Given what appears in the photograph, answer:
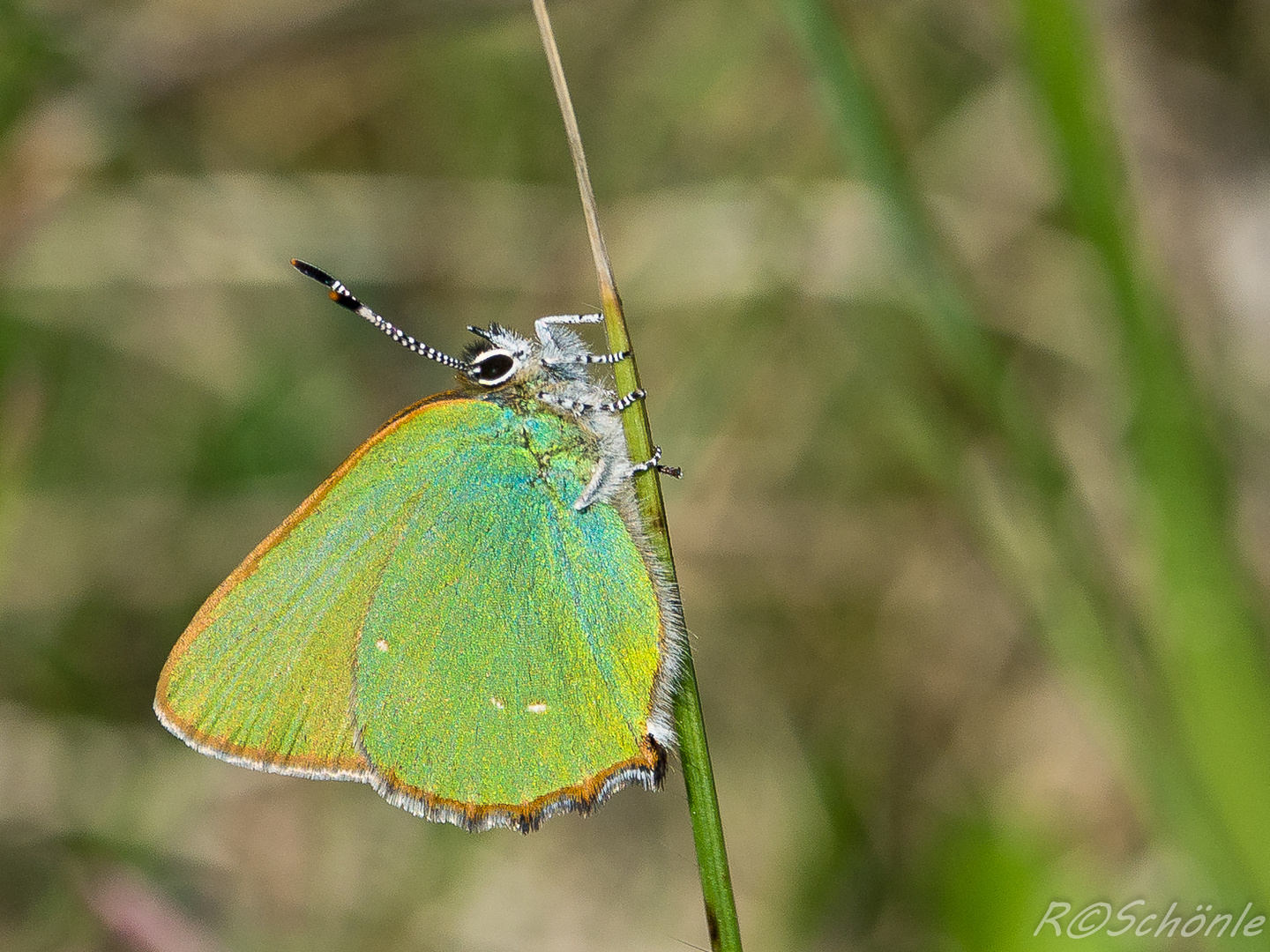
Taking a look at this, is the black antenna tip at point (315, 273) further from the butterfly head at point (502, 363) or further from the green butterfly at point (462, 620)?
the butterfly head at point (502, 363)

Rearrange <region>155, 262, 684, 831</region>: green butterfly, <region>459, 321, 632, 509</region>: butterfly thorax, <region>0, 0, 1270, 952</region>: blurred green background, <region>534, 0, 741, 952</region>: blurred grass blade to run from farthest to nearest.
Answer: <region>0, 0, 1270, 952</region>: blurred green background, <region>459, 321, 632, 509</region>: butterfly thorax, <region>155, 262, 684, 831</region>: green butterfly, <region>534, 0, 741, 952</region>: blurred grass blade

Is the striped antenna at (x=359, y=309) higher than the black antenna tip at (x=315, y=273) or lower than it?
lower

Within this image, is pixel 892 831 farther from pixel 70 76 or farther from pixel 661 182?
pixel 70 76

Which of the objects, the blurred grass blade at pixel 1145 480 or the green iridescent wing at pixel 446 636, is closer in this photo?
the blurred grass blade at pixel 1145 480

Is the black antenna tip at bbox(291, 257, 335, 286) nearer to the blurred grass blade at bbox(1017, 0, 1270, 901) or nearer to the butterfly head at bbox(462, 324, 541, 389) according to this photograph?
the butterfly head at bbox(462, 324, 541, 389)

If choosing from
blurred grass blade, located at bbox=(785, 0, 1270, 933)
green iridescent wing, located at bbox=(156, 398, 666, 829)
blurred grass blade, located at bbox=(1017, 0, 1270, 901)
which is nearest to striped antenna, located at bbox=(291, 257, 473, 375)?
green iridescent wing, located at bbox=(156, 398, 666, 829)

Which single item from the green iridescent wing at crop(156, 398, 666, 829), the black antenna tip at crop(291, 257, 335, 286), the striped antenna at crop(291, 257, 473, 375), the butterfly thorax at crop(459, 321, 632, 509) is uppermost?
the black antenna tip at crop(291, 257, 335, 286)

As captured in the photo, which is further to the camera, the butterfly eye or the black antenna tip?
the butterfly eye

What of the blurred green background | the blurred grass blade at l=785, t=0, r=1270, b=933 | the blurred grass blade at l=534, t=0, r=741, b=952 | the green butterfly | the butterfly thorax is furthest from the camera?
the blurred green background

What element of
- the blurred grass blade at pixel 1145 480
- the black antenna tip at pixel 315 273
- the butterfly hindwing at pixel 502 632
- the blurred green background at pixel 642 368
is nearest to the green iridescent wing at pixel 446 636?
the butterfly hindwing at pixel 502 632
